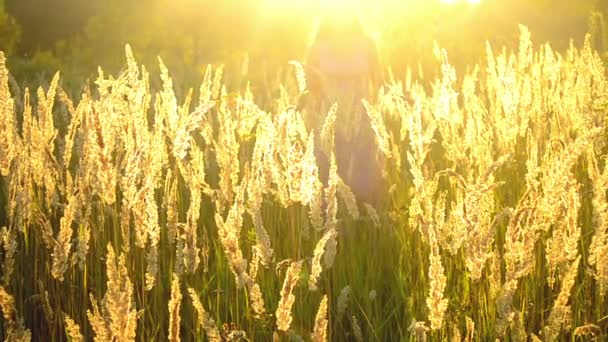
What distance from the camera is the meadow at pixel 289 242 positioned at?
1660mm

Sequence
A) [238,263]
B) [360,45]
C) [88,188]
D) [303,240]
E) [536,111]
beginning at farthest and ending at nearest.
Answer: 1. [360,45]
2. [536,111]
3. [303,240]
4. [88,188]
5. [238,263]

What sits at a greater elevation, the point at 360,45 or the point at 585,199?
the point at 360,45

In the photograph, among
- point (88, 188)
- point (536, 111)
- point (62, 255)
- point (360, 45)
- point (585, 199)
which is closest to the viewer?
point (62, 255)

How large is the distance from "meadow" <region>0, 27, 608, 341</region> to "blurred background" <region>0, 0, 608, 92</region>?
605 centimetres

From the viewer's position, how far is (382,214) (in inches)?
117

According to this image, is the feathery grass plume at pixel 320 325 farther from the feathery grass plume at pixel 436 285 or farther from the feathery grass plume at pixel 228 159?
the feathery grass plume at pixel 228 159

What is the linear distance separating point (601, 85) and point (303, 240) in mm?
1255

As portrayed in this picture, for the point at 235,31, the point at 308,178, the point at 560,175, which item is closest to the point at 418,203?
the point at 308,178

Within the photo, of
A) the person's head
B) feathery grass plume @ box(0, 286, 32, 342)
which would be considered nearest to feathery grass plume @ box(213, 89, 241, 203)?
feathery grass plume @ box(0, 286, 32, 342)

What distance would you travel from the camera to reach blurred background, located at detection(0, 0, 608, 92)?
36.1 feet

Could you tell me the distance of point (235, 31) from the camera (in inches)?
972

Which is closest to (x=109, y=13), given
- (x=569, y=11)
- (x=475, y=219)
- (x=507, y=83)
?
(x=569, y=11)

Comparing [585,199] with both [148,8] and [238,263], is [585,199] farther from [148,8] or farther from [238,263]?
[148,8]

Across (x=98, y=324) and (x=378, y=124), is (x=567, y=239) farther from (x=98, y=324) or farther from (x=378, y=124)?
(x=98, y=324)
